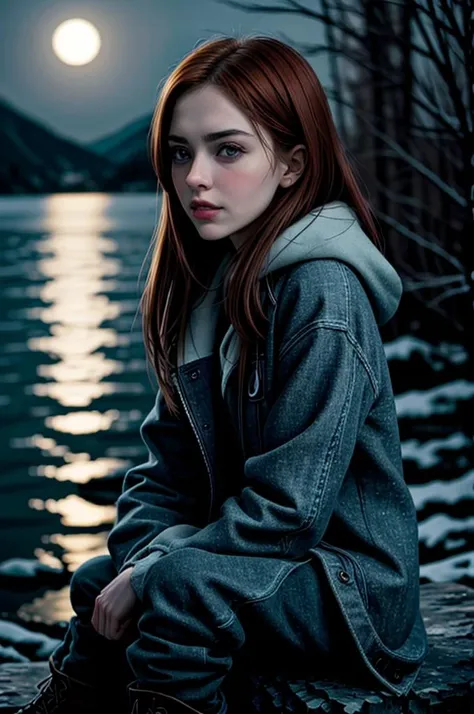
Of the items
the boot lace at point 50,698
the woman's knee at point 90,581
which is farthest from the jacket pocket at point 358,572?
the boot lace at point 50,698

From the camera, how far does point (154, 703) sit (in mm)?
1671

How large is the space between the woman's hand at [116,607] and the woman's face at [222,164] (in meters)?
0.58

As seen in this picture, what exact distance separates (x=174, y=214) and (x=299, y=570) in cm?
69

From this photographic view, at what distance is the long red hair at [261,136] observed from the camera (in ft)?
6.00

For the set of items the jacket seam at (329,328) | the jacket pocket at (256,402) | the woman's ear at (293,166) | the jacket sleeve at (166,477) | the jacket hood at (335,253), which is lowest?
the jacket sleeve at (166,477)

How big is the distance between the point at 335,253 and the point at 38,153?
96.9ft

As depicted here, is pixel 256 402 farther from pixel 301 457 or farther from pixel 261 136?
pixel 261 136

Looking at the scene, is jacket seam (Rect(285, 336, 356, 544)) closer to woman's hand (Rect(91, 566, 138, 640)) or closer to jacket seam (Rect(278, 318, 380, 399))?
jacket seam (Rect(278, 318, 380, 399))

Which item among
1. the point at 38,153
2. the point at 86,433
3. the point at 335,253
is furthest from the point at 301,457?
the point at 38,153

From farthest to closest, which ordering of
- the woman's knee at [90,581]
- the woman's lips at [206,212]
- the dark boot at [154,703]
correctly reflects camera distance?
the woman's knee at [90,581]
the woman's lips at [206,212]
the dark boot at [154,703]

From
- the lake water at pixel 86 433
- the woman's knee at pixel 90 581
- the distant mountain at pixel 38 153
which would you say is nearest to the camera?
the woman's knee at pixel 90 581

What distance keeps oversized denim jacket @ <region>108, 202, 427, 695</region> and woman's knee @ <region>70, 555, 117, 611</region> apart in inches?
1.3

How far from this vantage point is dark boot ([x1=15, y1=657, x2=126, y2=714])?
6.41 feet

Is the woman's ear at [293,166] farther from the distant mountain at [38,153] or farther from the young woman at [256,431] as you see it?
the distant mountain at [38,153]
